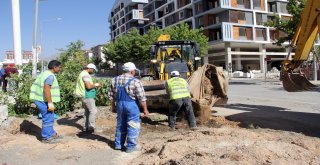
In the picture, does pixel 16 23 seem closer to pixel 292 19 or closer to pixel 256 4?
pixel 292 19

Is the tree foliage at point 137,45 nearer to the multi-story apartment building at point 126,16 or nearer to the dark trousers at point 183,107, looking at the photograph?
the multi-story apartment building at point 126,16

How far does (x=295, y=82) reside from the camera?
1202cm

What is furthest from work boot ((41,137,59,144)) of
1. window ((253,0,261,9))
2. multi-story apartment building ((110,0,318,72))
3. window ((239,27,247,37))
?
window ((253,0,261,9))

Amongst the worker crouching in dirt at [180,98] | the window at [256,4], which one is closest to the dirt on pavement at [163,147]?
the worker crouching in dirt at [180,98]

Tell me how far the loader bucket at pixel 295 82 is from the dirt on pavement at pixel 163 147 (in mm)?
3039

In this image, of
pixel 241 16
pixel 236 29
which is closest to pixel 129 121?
pixel 236 29

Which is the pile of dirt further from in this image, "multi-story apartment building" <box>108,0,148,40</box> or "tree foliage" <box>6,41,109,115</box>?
"multi-story apartment building" <box>108,0,148,40</box>

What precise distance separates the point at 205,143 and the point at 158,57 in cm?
1048

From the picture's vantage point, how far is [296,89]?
12055 mm

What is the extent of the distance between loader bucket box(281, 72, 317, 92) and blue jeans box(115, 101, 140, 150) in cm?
635

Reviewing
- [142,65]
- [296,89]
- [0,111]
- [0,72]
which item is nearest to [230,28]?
[142,65]

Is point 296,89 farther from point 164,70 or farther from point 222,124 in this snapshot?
point 164,70

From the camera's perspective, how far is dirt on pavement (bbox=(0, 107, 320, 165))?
536cm

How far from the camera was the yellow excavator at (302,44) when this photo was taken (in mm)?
10109
